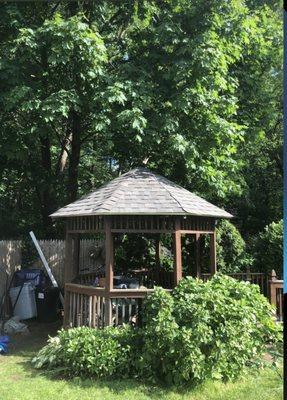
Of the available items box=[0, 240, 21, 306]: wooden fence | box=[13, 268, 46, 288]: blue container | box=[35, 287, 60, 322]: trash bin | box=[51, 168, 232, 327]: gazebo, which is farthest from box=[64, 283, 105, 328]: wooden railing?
box=[0, 240, 21, 306]: wooden fence

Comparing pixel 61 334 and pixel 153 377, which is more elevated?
pixel 61 334

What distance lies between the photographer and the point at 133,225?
29.0ft

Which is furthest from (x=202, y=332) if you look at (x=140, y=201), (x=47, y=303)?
(x=47, y=303)

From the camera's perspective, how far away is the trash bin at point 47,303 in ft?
39.0

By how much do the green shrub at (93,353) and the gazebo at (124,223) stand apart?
2.72 ft

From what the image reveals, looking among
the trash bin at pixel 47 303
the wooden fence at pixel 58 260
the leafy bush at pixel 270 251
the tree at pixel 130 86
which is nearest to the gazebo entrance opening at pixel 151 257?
the wooden fence at pixel 58 260

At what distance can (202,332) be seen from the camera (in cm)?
668

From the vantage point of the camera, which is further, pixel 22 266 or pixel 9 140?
pixel 22 266

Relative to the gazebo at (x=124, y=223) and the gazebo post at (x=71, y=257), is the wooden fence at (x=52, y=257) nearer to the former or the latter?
the gazebo post at (x=71, y=257)

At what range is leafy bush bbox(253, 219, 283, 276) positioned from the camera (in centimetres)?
1346

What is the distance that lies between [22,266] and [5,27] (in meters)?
6.51

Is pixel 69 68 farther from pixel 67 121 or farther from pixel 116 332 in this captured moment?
pixel 116 332

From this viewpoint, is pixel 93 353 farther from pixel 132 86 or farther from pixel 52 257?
pixel 52 257

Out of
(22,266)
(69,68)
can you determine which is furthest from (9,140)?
(22,266)
